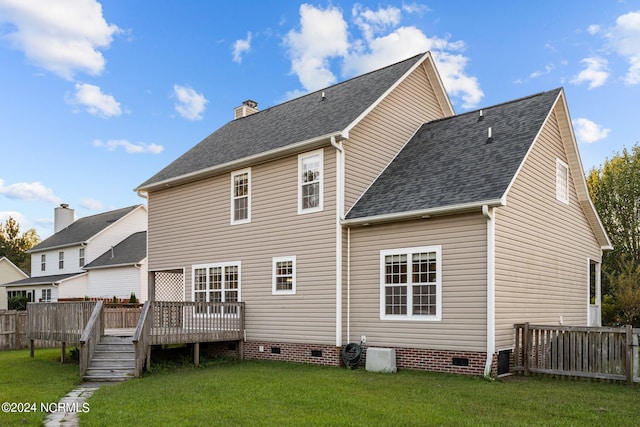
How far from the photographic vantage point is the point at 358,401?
9.40 meters

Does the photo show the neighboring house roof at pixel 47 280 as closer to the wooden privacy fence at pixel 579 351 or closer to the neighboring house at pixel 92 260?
the neighboring house at pixel 92 260

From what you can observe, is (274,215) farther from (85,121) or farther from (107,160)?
(85,121)

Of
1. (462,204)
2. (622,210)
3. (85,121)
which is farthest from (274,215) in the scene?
(622,210)

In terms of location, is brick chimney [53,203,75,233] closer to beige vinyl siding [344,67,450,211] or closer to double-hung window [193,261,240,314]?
double-hung window [193,261,240,314]

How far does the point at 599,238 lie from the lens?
62.6ft

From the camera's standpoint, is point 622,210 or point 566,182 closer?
point 566,182

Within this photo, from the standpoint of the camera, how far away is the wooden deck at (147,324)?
1356 centimetres

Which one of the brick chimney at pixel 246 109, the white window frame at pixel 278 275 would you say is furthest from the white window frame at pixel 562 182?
the brick chimney at pixel 246 109

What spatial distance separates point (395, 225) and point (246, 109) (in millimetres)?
11539

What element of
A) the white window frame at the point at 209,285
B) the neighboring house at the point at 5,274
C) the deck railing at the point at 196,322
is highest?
the white window frame at the point at 209,285

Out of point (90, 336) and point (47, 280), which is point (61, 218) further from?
point (90, 336)

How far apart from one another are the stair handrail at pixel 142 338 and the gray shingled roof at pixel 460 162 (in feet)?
18.1

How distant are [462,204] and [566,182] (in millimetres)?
6102

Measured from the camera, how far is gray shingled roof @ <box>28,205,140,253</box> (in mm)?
37031
